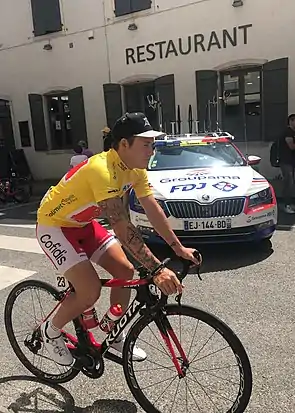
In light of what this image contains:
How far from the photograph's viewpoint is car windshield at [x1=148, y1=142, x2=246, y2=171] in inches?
253

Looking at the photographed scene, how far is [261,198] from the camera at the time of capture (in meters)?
5.50

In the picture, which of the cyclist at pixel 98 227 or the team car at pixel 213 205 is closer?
the cyclist at pixel 98 227

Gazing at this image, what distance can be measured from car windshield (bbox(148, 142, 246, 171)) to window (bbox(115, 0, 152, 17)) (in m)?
7.43

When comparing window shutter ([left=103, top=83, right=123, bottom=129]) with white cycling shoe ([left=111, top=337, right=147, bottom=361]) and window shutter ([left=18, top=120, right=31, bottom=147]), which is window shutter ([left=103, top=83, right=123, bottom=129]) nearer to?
window shutter ([left=18, top=120, right=31, bottom=147])

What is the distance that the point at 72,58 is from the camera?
46.7 feet

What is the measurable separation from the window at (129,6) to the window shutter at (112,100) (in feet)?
7.09

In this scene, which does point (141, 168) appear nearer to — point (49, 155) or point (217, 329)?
point (217, 329)

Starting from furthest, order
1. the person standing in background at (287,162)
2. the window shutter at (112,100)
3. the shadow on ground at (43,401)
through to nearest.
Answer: the window shutter at (112,100) → the person standing in background at (287,162) → the shadow on ground at (43,401)

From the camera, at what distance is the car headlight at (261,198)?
5371mm

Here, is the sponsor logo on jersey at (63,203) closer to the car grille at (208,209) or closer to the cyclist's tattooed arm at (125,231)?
the cyclist's tattooed arm at (125,231)

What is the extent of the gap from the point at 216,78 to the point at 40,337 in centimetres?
1036

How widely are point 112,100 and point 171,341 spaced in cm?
1201

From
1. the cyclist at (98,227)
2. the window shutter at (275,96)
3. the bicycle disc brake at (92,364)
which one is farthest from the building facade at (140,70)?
the bicycle disc brake at (92,364)

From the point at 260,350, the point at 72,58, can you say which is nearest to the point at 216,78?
the point at 72,58
